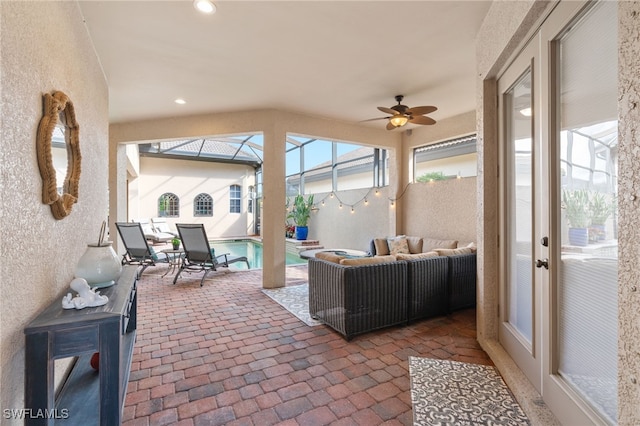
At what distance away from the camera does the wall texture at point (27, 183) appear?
126cm

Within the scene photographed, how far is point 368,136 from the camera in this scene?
19.6ft

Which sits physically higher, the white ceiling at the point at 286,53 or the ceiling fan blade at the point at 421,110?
the white ceiling at the point at 286,53

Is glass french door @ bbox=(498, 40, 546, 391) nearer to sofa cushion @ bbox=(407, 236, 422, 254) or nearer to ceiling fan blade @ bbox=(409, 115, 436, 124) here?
ceiling fan blade @ bbox=(409, 115, 436, 124)

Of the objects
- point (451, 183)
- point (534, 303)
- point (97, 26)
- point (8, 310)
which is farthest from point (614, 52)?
point (451, 183)

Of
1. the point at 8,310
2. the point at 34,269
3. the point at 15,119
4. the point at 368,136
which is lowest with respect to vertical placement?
the point at 8,310

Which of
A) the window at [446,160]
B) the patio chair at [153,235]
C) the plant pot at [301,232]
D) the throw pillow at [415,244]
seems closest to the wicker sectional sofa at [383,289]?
the throw pillow at [415,244]

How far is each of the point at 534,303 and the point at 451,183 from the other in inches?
146

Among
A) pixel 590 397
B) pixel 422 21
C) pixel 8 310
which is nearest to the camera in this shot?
pixel 8 310

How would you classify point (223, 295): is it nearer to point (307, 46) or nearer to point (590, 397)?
point (307, 46)

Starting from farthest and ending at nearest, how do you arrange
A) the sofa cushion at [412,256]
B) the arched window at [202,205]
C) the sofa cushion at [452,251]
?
the arched window at [202,205]
the sofa cushion at [452,251]
the sofa cushion at [412,256]

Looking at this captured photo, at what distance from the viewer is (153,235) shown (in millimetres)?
9938

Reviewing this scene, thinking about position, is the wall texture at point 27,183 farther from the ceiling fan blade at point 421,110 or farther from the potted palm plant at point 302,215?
the potted palm plant at point 302,215

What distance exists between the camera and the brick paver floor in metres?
1.84

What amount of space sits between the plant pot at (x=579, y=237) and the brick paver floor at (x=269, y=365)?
1375mm
